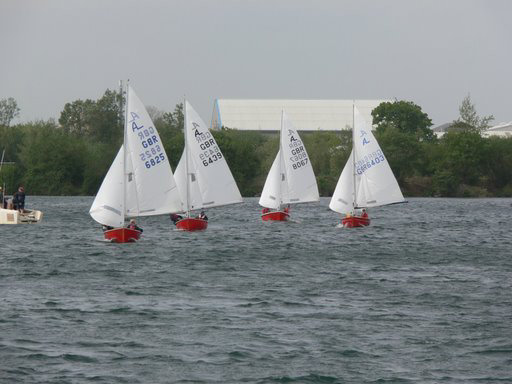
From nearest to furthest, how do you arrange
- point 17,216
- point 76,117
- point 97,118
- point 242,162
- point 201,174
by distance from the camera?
1. point 201,174
2. point 17,216
3. point 242,162
4. point 97,118
5. point 76,117

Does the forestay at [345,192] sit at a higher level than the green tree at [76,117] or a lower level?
lower

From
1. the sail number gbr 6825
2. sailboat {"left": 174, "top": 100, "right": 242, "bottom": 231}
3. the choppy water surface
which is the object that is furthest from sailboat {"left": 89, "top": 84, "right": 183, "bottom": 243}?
the sail number gbr 6825

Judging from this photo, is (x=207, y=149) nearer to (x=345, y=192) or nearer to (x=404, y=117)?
(x=345, y=192)

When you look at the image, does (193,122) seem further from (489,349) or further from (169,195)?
(489,349)

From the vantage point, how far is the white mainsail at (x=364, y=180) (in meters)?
58.3

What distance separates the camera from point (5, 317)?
25422 mm

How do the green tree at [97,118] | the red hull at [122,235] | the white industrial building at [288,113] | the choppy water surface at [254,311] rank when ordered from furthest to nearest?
the white industrial building at [288,113]
the green tree at [97,118]
the red hull at [122,235]
the choppy water surface at [254,311]

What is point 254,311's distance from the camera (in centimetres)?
2692

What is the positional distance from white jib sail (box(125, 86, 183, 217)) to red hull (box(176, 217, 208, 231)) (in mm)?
6379

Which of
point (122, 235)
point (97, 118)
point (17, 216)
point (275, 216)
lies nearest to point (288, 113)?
point (97, 118)

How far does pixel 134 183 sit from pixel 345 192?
17.2 metres

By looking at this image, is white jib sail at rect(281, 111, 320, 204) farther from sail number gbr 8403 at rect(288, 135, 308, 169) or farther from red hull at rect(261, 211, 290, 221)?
red hull at rect(261, 211, 290, 221)

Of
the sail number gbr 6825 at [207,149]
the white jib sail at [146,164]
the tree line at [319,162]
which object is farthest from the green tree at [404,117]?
the white jib sail at [146,164]

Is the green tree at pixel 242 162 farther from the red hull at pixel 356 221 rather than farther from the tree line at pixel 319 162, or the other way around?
the red hull at pixel 356 221
